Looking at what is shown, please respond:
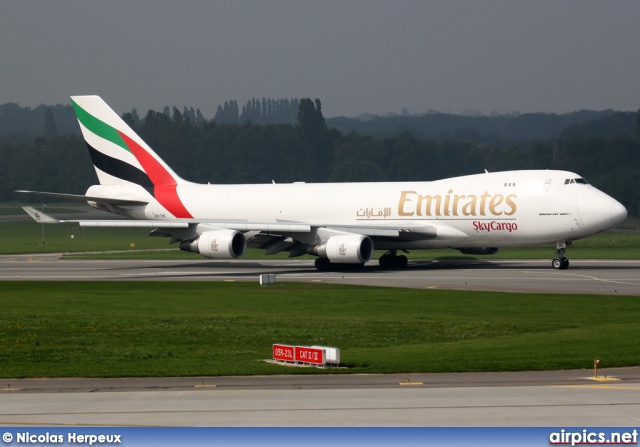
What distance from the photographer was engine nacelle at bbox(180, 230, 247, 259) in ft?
159

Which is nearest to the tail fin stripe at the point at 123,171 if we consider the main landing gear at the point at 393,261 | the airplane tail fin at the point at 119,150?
the airplane tail fin at the point at 119,150

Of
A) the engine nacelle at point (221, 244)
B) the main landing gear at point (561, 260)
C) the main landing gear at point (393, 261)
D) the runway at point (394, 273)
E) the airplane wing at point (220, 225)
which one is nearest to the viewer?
the runway at point (394, 273)

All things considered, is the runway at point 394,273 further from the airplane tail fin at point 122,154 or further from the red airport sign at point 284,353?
the red airport sign at point 284,353

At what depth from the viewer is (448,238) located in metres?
49.1

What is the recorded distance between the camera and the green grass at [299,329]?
21.3 metres

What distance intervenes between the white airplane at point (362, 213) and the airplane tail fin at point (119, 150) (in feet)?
0.27

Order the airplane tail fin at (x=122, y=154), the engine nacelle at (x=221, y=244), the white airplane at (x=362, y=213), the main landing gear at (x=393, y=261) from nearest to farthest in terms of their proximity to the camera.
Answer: the white airplane at (x=362, y=213) < the engine nacelle at (x=221, y=244) < the main landing gear at (x=393, y=261) < the airplane tail fin at (x=122, y=154)

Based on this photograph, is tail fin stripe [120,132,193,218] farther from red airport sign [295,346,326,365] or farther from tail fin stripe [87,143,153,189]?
red airport sign [295,346,326,365]

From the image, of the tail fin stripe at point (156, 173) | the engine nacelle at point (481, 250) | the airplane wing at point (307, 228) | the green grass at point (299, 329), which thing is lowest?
the green grass at point (299, 329)

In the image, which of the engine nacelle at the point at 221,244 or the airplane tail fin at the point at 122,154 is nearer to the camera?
the engine nacelle at the point at 221,244

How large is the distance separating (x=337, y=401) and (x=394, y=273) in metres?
32.4

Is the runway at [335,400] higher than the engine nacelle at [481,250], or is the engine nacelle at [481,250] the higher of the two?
the engine nacelle at [481,250]

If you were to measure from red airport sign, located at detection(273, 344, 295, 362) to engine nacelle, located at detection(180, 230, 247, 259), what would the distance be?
26.9 metres

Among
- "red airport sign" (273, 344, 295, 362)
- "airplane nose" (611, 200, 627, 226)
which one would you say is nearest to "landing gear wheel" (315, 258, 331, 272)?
"airplane nose" (611, 200, 627, 226)
